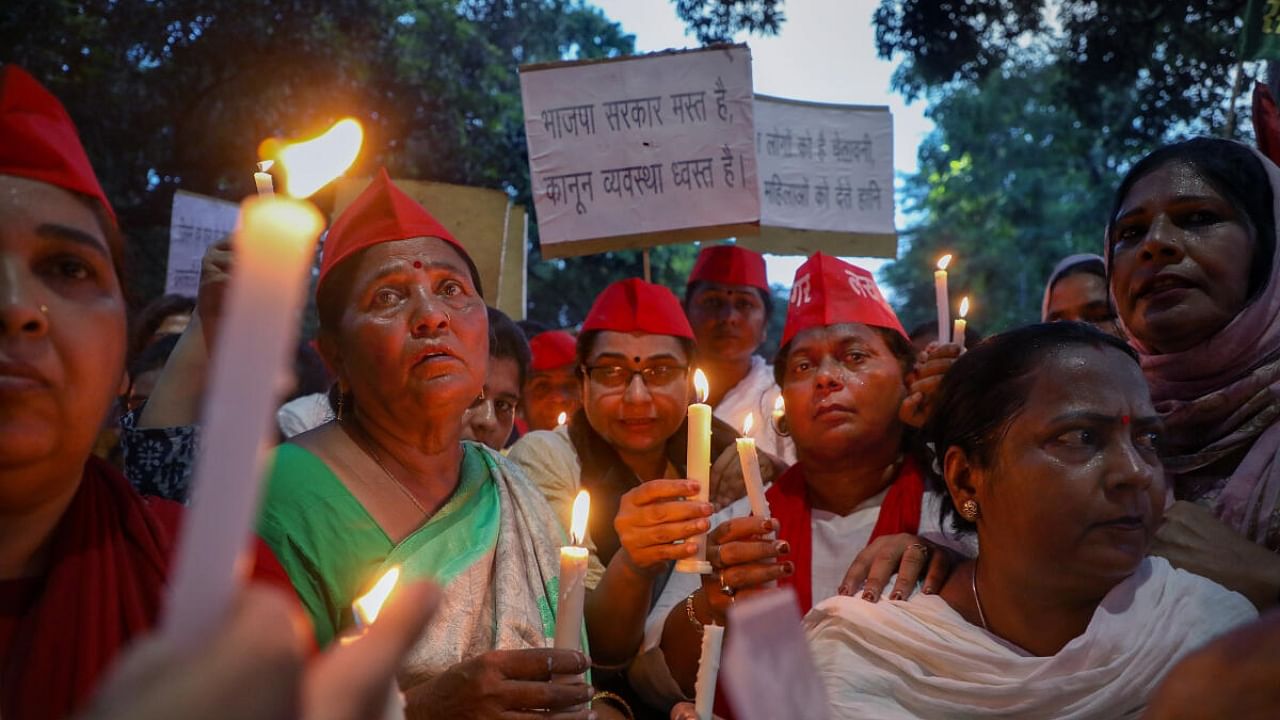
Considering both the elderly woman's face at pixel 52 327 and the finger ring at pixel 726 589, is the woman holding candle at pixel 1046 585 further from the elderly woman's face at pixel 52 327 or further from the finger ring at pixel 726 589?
the elderly woman's face at pixel 52 327

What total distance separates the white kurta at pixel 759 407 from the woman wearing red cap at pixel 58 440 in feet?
12.4

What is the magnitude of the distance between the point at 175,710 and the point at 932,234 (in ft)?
139

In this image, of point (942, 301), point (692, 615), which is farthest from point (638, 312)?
point (692, 615)

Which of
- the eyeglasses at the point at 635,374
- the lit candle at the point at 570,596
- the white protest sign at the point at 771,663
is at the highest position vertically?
the eyeglasses at the point at 635,374

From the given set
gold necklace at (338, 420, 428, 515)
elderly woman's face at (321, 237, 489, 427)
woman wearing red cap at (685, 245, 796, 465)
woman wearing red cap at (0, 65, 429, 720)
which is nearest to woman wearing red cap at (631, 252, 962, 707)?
gold necklace at (338, 420, 428, 515)

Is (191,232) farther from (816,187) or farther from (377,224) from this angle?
(377,224)

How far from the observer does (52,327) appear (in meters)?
1.50

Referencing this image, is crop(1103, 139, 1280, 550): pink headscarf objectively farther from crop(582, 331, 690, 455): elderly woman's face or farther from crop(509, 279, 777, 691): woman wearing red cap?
crop(582, 331, 690, 455): elderly woman's face

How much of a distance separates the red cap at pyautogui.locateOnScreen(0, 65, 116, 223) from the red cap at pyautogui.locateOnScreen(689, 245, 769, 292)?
16.0 ft

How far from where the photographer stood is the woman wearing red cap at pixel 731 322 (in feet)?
20.1

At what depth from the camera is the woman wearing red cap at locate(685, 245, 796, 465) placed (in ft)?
20.1

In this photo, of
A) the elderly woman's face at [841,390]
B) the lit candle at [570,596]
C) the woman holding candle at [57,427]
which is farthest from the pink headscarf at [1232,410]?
the woman holding candle at [57,427]

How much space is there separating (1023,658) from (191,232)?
644 cm

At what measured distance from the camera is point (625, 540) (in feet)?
9.84
